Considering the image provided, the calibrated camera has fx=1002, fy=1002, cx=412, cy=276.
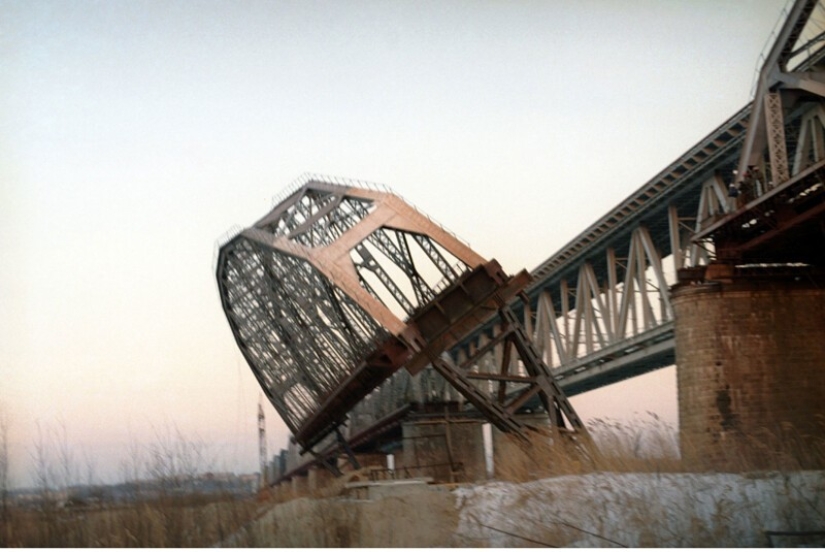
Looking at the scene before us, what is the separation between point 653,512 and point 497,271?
8.81 metres

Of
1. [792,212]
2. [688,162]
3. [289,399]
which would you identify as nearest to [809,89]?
[792,212]

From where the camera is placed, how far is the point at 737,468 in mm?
16953

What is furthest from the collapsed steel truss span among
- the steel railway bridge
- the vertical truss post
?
the vertical truss post

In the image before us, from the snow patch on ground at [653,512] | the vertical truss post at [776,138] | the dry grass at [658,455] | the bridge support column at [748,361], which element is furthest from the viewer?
the vertical truss post at [776,138]

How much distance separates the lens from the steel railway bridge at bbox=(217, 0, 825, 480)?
19719mm

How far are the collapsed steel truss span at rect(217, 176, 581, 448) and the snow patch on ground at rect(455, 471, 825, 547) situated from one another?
6698 millimetres

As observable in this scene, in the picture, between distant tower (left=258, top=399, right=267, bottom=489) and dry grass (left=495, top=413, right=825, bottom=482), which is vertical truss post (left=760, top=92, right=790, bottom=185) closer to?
dry grass (left=495, top=413, right=825, bottom=482)

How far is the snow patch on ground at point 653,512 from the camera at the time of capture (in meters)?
13.2

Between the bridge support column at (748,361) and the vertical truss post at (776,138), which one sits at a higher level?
the vertical truss post at (776,138)

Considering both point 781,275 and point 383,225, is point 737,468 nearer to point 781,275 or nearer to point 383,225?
point 781,275

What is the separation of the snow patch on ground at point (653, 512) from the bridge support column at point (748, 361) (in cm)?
379

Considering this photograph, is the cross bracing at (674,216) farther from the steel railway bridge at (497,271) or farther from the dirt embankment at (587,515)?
the dirt embankment at (587,515)

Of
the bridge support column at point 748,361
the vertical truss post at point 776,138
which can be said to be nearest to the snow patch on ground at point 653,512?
the bridge support column at point 748,361

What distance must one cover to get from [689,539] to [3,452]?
38.1 feet
